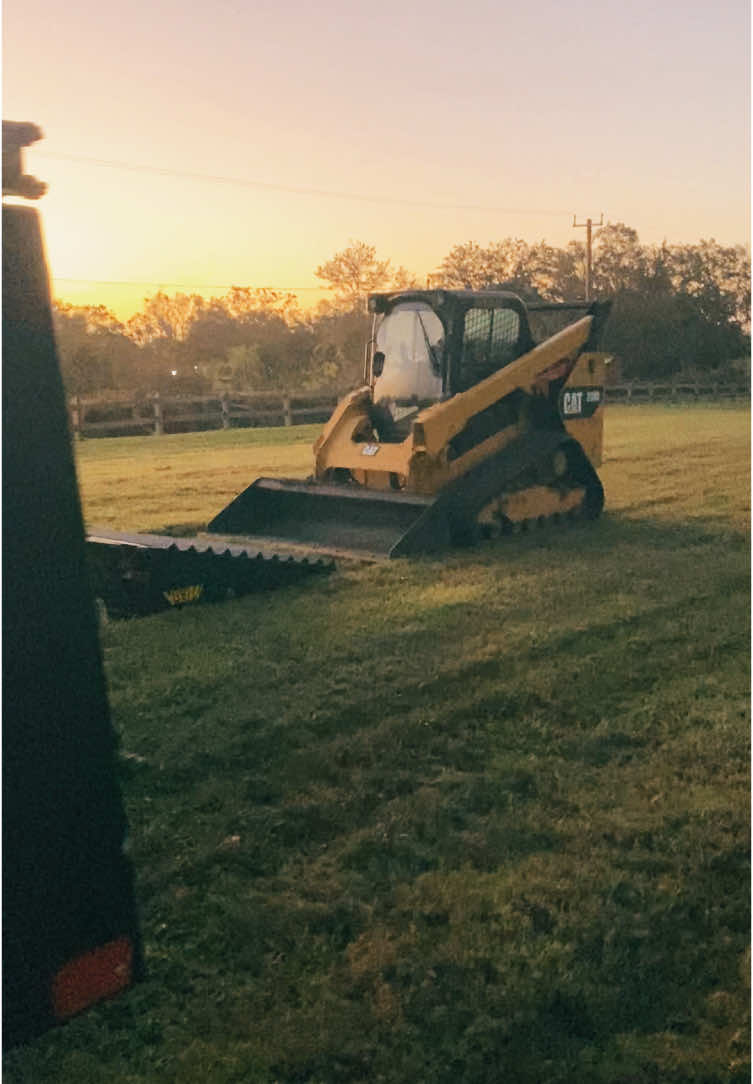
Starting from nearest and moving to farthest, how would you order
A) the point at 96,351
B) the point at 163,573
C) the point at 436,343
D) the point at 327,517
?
1. the point at 163,573
2. the point at 327,517
3. the point at 436,343
4. the point at 96,351

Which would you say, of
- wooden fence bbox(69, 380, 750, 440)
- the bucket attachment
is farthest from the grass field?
wooden fence bbox(69, 380, 750, 440)

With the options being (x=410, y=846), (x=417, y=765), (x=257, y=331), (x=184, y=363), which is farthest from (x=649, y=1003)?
(x=257, y=331)

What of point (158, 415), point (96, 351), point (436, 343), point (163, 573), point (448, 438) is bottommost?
point (163, 573)

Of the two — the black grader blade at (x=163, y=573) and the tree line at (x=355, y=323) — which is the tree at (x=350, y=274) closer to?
the tree line at (x=355, y=323)

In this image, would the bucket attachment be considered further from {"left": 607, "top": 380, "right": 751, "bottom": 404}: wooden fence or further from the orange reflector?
{"left": 607, "top": 380, "right": 751, "bottom": 404}: wooden fence

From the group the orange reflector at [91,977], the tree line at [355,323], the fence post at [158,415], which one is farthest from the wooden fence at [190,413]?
the orange reflector at [91,977]

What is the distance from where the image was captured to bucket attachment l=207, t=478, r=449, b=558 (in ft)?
29.7

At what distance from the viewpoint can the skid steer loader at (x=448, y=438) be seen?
9320 millimetres

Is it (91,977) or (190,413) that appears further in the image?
(190,413)

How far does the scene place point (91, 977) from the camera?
2.44m

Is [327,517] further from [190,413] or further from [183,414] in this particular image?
[190,413]

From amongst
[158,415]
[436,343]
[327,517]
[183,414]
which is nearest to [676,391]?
[183,414]

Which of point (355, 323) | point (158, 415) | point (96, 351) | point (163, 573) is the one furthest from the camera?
point (355, 323)

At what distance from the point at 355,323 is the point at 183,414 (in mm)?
22576
